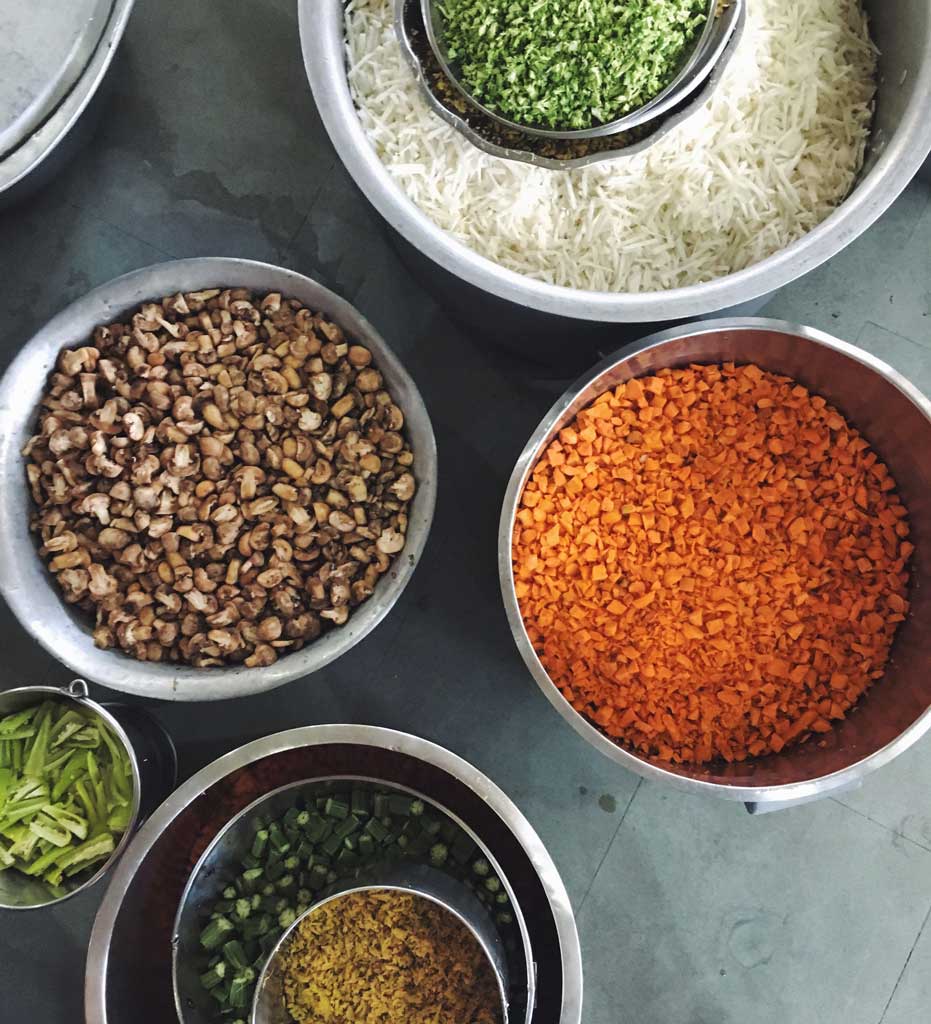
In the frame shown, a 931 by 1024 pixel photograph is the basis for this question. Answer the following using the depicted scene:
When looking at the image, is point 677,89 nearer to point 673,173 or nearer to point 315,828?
point 673,173

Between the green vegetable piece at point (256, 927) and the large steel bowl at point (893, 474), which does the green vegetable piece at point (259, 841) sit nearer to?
the green vegetable piece at point (256, 927)

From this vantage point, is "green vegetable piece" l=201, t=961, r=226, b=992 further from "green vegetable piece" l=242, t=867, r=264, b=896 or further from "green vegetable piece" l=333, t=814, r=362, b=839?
"green vegetable piece" l=333, t=814, r=362, b=839

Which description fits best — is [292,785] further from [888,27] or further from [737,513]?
[888,27]

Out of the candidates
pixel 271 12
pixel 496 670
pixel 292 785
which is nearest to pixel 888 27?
pixel 271 12

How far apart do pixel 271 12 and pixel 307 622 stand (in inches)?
49.4

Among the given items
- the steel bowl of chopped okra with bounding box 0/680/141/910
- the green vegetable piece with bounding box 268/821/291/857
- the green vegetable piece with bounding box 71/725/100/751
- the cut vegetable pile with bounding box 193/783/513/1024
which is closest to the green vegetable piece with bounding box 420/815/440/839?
the cut vegetable pile with bounding box 193/783/513/1024

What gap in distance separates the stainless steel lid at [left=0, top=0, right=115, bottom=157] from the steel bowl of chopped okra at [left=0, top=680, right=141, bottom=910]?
99 centimetres

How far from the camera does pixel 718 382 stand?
57.2 inches

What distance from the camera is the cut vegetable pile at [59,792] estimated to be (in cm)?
144

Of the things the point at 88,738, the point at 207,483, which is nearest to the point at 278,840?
the point at 88,738

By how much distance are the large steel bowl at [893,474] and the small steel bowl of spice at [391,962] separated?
0.41 metres

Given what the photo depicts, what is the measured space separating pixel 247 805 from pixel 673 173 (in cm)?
128

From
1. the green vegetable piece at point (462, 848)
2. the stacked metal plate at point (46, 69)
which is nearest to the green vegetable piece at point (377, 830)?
the green vegetable piece at point (462, 848)

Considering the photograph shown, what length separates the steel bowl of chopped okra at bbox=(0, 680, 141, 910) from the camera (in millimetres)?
1430
